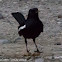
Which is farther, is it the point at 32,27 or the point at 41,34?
the point at 41,34

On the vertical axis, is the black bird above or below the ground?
above

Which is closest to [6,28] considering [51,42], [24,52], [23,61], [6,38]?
[6,38]

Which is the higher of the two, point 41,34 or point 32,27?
point 32,27

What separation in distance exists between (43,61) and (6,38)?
6.99 feet

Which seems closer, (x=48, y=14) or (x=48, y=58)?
(x=48, y=58)

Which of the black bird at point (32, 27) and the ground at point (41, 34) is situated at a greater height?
the black bird at point (32, 27)

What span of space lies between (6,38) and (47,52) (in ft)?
5.55

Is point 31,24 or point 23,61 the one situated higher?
point 31,24

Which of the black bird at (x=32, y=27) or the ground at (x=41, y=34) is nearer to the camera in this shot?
A: the black bird at (x=32, y=27)

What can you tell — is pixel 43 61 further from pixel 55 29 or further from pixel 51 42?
pixel 55 29

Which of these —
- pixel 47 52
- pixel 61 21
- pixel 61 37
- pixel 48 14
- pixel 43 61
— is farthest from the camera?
pixel 48 14

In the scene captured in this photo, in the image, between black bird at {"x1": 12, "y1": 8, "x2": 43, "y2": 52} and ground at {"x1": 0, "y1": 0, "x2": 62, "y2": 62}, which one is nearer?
black bird at {"x1": 12, "y1": 8, "x2": 43, "y2": 52}

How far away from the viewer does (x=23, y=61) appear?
5762mm

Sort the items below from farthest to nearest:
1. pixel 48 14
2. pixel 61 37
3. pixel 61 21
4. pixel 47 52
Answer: pixel 48 14 < pixel 61 21 < pixel 61 37 < pixel 47 52
